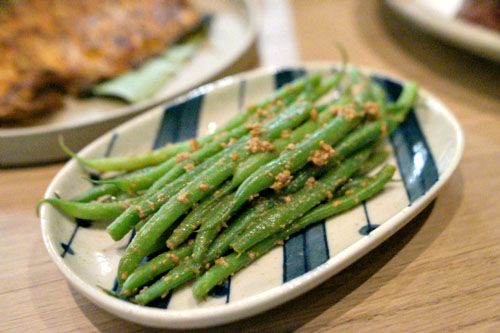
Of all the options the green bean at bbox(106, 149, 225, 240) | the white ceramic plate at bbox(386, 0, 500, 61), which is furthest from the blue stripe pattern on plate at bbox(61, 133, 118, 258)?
the white ceramic plate at bbox(386, 0, 500, 61)

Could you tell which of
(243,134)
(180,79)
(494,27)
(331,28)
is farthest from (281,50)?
(243,134)

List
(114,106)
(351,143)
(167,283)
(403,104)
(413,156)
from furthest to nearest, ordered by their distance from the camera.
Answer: (114,106), (403,104), (413,156), (351,143), (167,283)

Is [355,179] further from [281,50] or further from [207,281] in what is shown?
[281,50]

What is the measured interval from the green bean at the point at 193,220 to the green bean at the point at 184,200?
3cm

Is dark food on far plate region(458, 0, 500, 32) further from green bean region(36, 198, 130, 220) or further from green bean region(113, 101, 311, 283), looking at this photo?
green bean region(36, 198, 130, 220)

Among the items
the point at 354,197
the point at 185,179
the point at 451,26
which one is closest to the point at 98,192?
the point at 185,179

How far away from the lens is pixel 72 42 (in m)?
3.46

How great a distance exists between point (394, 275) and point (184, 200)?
3.09 feet

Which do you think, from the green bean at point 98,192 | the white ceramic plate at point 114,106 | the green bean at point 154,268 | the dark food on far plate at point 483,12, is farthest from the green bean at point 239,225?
the dark food on far plate at point 483,12

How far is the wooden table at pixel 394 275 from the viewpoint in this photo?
1.63 meters

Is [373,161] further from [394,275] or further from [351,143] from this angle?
[394,275]

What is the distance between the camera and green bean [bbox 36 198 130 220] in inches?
75.6

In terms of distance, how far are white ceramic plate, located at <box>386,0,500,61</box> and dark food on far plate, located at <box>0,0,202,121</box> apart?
1851 mm

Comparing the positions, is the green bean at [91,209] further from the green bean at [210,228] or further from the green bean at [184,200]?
the green bean at [210,228]
